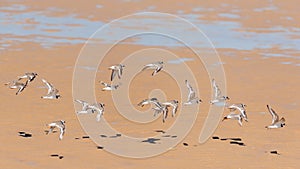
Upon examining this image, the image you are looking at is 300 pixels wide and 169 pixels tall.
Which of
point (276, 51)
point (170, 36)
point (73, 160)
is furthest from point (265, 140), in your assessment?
point (170, 36)

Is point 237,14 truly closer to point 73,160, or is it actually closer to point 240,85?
point 240,85

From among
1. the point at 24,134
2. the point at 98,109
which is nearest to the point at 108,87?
the point at 98,109

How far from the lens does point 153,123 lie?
1509 centimetres

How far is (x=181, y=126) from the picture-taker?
1490cm

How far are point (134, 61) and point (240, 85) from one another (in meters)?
3.59

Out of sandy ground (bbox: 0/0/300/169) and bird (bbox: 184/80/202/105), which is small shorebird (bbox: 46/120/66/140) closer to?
sandy ground (bbox: 0/0/300/169)

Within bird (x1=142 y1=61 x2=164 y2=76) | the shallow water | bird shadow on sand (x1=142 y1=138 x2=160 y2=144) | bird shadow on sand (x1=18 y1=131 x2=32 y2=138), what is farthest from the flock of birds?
the shallow water

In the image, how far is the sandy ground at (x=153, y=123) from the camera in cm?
1272

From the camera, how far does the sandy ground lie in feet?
41.7

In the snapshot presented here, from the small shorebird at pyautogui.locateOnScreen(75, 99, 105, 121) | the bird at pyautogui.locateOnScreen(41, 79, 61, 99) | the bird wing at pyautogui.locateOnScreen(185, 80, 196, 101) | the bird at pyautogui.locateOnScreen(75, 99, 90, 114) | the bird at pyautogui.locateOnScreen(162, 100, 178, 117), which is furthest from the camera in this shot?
the bird wing at pyautogui.locateOnScreen(185, 80, 196, 101)

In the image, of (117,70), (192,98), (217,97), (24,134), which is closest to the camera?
(24,134)

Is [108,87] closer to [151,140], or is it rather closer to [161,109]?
[161,109]

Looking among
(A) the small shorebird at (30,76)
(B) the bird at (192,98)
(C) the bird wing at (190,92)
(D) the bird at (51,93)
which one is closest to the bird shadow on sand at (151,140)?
(B) the bird at (192,98)

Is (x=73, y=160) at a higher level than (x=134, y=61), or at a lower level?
lower
